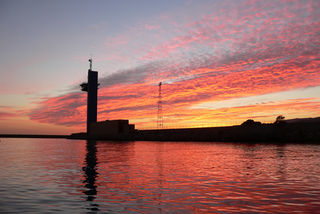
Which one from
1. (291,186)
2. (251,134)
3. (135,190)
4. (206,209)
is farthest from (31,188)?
(251,134)

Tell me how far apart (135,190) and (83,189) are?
3.52 metres

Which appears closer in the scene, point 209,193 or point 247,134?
point 209,193

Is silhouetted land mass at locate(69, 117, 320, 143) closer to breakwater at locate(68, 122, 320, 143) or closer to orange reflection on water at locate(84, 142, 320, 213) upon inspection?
breakwater at locate(68, 122, 320, 143)

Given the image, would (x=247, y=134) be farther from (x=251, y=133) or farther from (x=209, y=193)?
(x=209, y=193)

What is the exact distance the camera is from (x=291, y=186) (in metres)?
20.0

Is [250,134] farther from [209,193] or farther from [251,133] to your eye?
[209,193]

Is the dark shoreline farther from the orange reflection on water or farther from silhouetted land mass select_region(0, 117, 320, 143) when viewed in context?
the orange reflection on water

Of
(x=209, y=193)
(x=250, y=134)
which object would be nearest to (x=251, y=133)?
(x=250, y=134)

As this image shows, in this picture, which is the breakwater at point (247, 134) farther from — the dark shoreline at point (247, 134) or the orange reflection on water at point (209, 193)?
the orange reflection on water at point (209, 193)

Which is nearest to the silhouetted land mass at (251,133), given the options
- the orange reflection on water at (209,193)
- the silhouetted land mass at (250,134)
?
the silhouetted land mass at (250,134)

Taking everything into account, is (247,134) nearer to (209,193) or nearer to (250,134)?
(250,134)

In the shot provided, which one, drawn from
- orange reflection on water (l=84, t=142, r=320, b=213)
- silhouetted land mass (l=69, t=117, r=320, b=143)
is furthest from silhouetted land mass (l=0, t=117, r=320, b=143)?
orange reflection on water (l=84, t=142, r=320, b=213)

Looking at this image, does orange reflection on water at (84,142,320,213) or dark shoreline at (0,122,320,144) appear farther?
dark shoreline at (0,122,320,144)

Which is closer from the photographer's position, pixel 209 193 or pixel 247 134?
pixel 209 193
